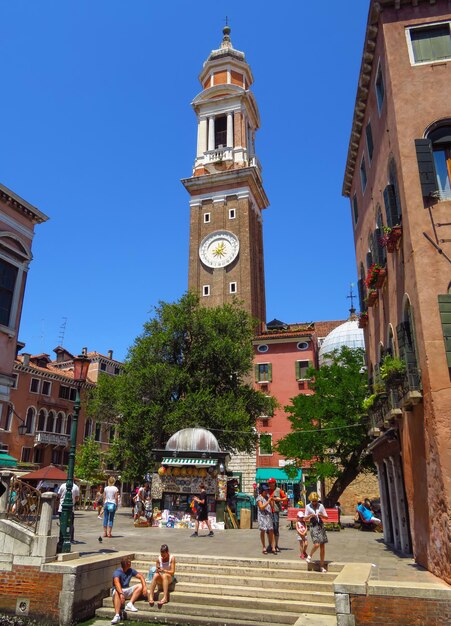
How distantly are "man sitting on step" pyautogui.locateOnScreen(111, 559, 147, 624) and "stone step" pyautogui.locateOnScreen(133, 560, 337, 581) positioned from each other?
949 mm

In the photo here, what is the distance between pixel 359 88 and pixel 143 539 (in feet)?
50.4

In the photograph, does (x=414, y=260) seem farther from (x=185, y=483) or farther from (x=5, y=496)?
(x=185, y=483)

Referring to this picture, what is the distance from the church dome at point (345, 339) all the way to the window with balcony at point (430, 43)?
3273 cm

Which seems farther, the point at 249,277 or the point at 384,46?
the point at 249,277

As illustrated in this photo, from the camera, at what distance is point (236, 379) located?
30500 mm

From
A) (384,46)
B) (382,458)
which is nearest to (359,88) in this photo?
(384,46)

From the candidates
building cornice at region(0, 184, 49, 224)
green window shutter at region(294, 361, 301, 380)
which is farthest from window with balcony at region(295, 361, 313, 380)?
building cornice at region(0, 184, 49, 224)

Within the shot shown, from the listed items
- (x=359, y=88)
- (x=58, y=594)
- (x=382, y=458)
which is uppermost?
(x=359, y=88)

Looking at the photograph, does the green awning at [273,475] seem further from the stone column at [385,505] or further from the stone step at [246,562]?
the stone step at [246,562]

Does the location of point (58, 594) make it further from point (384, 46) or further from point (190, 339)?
point (190, 339)

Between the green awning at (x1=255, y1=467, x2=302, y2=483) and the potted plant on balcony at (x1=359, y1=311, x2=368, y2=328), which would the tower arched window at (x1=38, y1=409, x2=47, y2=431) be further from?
the potted plant on balcony at (x1=359, y1=311, x2=368, y2=328)

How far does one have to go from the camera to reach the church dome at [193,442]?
21266 mm

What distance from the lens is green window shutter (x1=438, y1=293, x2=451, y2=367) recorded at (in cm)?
966

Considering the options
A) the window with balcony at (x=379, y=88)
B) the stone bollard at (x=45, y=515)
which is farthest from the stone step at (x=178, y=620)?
the window with balcony at (x=379, y=88)
